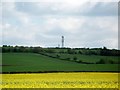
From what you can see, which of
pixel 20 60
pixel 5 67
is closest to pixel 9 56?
pixel 20 60

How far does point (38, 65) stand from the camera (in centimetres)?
5584

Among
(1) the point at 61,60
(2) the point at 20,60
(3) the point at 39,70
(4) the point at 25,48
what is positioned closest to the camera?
(3) the point at 39,70

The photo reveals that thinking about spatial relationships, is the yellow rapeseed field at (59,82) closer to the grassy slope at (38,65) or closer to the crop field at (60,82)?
the crop field at (60,82)

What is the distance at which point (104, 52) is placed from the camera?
64625 mm

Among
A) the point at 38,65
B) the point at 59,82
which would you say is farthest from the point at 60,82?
the point at 38,65

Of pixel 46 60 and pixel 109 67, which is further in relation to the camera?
pixel 46 60

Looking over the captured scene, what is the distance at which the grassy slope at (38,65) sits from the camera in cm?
5164

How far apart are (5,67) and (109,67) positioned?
13.8 meters

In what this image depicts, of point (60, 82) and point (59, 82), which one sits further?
point (59, 82)

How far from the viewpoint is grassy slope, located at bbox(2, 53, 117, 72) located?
51.6 m

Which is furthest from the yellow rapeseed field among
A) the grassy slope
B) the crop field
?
the grassy slope

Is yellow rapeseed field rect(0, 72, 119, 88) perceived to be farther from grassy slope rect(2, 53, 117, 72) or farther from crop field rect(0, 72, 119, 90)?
grassy slope rect(2, 53, 117, 72)

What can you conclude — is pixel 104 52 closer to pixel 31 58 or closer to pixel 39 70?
pixel 31 58

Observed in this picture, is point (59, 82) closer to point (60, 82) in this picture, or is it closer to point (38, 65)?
point (60, 82)
